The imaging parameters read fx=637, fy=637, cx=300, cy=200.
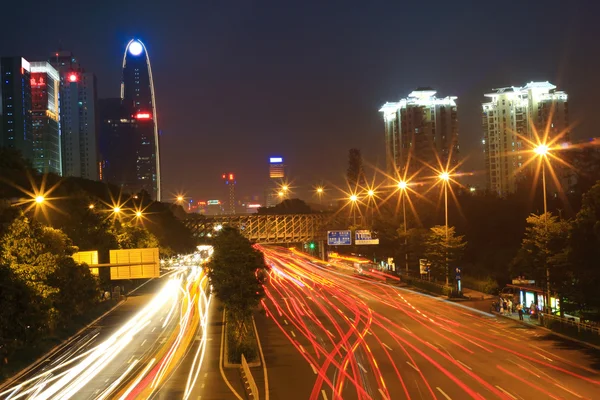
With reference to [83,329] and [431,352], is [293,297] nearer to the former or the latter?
[83,329]

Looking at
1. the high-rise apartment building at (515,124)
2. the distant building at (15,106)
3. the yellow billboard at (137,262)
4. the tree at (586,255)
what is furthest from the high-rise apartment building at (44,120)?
the tree at (586,255)

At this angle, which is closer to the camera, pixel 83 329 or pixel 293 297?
pixel 83 329

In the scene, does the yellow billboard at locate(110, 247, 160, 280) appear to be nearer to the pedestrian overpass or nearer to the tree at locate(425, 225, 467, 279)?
the tree at locate(425, 225, 467, 279)

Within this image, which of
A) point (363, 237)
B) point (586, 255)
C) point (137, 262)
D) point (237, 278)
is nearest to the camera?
point (237, 278)

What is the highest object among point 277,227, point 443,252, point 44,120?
point 44,120

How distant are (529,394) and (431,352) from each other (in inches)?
305

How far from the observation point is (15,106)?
15288 cm

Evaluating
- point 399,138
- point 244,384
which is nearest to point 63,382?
point 244,384

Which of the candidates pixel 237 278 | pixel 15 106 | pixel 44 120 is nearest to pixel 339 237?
pixel 237 278

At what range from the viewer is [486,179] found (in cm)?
14938

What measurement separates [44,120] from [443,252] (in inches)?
5159

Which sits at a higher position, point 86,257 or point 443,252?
point 86,257

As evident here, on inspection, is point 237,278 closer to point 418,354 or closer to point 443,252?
point 418,354

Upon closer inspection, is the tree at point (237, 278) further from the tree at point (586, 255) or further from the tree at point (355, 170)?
the tree at point (355, 170)
